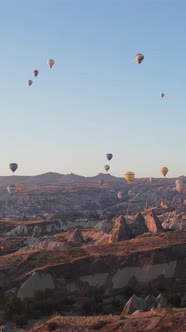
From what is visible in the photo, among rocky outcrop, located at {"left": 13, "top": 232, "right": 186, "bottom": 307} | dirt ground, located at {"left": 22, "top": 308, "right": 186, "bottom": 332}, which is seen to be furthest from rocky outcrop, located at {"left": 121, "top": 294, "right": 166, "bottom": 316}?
rocky outcrop, located at {"left": 13, "top": 232, "right": 186, "bottom": 307}

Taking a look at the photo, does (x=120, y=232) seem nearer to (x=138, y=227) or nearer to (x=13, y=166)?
(x=138, y=227)

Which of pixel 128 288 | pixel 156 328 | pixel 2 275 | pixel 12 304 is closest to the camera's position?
pixel 156 328

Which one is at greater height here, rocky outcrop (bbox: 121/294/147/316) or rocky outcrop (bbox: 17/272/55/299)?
rocky outcrop (bbox: 121/294/147/316)

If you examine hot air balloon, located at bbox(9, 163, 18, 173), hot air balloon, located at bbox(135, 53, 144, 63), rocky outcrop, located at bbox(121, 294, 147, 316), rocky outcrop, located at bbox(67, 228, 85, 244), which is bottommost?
rocky outcrop, located at bbox(121, 294, 147, 316)

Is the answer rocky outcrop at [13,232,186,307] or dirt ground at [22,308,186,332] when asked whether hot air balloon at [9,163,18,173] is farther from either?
dirt ground at [22,308,186,332]

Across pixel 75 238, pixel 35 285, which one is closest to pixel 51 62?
pixel 75 238

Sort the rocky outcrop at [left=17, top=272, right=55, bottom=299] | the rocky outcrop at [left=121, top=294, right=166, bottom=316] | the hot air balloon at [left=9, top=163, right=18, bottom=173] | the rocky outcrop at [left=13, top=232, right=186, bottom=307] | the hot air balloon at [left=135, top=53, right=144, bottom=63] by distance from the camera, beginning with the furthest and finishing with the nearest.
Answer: the hot air balloon at [left=9, top=163, right=18, bottom=173], the hot air balloon at [left=135, top=53, right=144, bottom=63], the rocky outcrop at [left=13, top=232, right=186, bottom=307], the rocky outcrop at [left=17, top=272, right=55, bottom=299], the rocky outcrop at [left=121, top=294, right=166, bottom=316]

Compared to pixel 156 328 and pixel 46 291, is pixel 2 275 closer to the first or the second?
pixel 46 291

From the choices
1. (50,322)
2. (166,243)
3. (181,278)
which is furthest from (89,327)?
(166,243)
